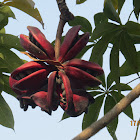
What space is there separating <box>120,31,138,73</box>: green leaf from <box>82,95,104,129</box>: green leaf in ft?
1.21

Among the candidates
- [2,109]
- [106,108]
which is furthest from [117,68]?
[2,109]

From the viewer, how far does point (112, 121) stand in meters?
2.03

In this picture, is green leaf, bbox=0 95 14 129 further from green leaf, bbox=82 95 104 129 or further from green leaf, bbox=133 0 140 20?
green leaf, bbox=133 0 140 20

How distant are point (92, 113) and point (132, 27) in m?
0.65

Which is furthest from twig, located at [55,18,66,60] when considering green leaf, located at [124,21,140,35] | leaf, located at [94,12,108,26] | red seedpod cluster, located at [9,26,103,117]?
leaf, located at [94,12,108,26]

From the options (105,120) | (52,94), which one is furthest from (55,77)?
(105,120)

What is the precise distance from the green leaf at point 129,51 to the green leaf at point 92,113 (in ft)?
1.21

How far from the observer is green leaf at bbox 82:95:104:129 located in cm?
203

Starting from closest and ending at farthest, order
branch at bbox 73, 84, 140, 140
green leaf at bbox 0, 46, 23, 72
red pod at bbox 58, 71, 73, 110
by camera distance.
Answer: branch at bbox 73, 84, 140, 140 → red pod at bbox 58, 71, 73, 110 → green leaf at bbox 0, 46, 23, 72

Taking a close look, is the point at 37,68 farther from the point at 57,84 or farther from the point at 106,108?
the point at 106,108

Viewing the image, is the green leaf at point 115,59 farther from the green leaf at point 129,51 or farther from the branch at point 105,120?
the branch at point 105,120

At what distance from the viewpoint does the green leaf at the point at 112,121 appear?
2.01m

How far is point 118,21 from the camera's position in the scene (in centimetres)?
179

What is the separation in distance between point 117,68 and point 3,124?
2.55 feet
